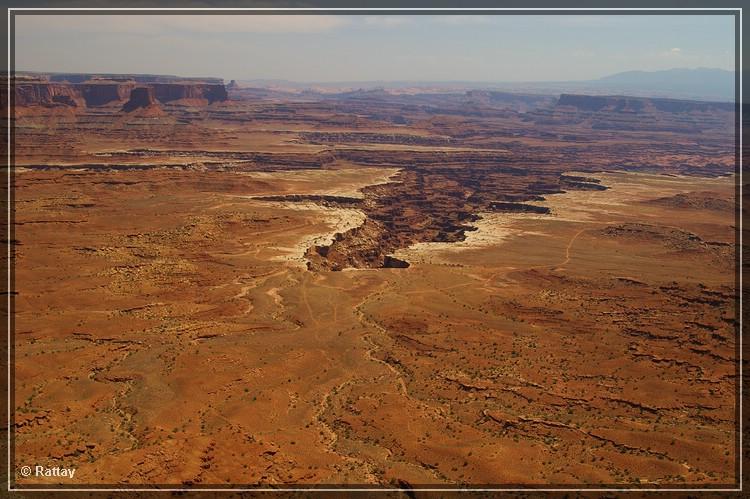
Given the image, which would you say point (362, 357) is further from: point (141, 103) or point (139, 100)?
point (139, 100)

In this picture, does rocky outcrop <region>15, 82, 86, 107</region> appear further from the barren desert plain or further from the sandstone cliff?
the barren desert plain

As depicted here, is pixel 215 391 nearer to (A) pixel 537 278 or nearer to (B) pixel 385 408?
(B) pixel 385 408

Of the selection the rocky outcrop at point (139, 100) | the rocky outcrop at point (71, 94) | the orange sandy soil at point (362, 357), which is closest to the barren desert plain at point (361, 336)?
the orange sandy soil at point (362, 357)

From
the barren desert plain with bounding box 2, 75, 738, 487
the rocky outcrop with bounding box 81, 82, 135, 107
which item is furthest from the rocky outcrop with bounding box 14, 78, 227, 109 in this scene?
the barren desert plain with bounding box 2, 75, 738, 487

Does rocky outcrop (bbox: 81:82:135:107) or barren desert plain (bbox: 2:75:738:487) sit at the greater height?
rocky outcrop (bbox: 81:82:135:107)

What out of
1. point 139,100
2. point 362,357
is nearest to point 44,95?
point 139,100

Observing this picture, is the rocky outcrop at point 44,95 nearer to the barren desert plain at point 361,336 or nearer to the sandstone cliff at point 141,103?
the sandstone cliff at point 141,103
